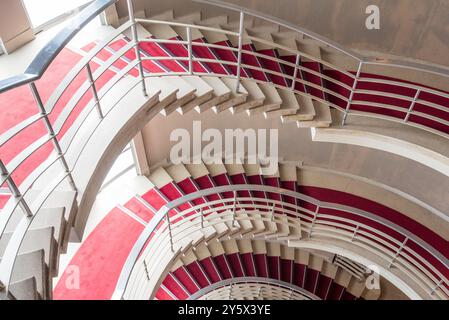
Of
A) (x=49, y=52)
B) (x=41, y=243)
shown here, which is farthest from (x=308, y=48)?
(x=41, y=243)

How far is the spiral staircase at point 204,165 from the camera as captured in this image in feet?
7.97

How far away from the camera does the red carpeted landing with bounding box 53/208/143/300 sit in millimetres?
3975

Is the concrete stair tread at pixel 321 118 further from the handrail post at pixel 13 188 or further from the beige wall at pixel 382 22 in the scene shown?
the handrail post at pixel 13 188

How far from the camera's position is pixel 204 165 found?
19.9ft

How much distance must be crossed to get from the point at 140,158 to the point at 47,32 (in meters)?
1.95

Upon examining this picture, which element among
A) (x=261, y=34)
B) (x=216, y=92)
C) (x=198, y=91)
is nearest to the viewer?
(x=198, y=91)

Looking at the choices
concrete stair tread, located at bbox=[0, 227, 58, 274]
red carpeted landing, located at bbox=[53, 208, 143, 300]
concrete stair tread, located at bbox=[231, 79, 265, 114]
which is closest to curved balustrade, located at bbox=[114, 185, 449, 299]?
red carpeted landing, located at bbox=[53, 208, 143, 300]

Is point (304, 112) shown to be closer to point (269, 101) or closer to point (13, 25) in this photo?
point (269, 101)

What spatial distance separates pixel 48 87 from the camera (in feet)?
11.2

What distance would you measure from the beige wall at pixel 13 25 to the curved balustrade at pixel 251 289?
422cm

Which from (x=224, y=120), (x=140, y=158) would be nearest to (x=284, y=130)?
(x=224, y=120)

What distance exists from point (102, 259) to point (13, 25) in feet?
7.78

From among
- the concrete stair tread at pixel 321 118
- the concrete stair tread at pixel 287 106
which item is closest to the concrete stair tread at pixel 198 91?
the concrete stair tread at pixel 287 106
